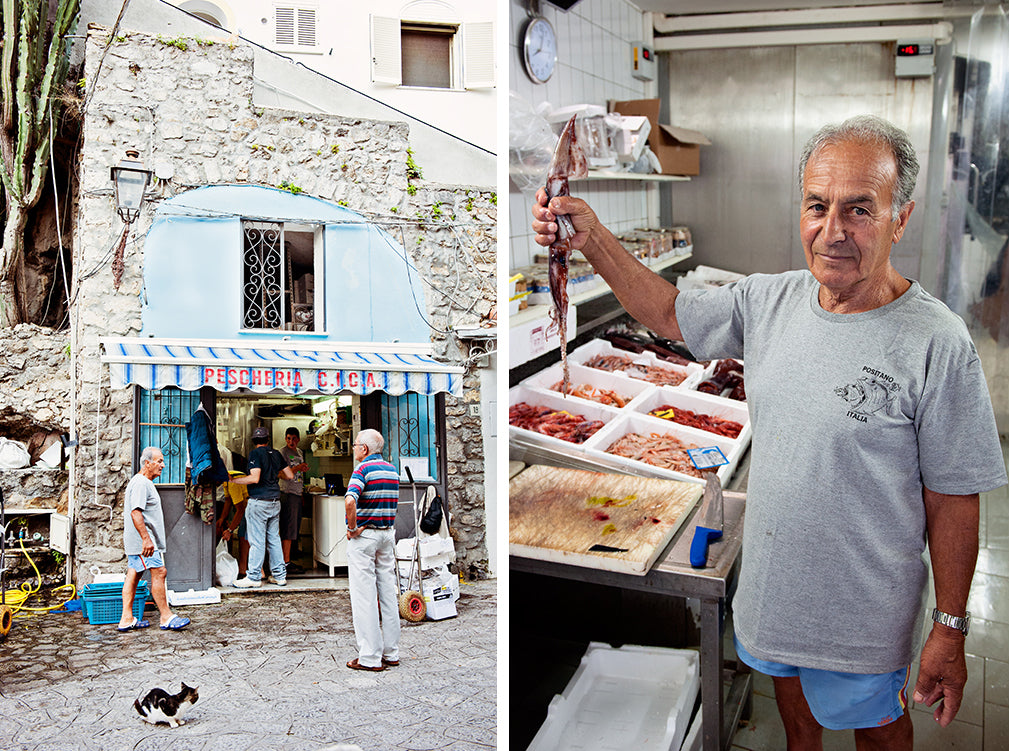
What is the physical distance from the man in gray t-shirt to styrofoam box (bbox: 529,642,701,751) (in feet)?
3.79

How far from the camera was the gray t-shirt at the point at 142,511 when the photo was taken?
7.28ft

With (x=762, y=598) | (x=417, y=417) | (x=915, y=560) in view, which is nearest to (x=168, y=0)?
(x=417, y=417)

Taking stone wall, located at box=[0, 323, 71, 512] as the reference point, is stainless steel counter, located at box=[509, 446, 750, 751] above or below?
below

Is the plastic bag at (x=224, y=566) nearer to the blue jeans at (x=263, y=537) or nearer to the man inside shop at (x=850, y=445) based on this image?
the blue jeans at (x=263, y=537)

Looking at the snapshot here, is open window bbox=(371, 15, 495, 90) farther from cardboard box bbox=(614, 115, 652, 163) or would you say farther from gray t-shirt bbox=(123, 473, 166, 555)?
gray t-shirt bbox=(123, 473, 166, 555)

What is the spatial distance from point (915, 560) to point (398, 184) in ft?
5.42

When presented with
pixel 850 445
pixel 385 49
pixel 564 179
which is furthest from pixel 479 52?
pixel 850 445

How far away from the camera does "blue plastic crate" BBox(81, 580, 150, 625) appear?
2217 millimetres

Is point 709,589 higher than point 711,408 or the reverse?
the reverse

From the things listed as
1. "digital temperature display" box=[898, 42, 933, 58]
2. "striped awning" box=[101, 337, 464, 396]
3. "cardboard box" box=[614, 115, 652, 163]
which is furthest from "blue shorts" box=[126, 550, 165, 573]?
"digital temperature display" box=[898, 42, 933, 58]

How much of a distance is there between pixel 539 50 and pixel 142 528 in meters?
1.62

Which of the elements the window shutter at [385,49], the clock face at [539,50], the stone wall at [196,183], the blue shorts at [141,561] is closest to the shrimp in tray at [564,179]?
the clock face at [539,50]

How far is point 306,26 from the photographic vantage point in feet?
7.36

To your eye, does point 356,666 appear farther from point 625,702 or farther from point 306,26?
point 306,26
